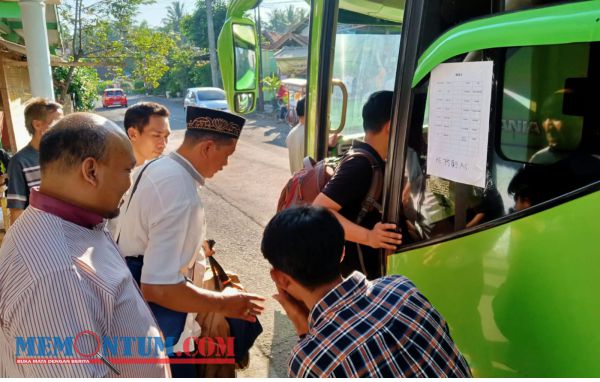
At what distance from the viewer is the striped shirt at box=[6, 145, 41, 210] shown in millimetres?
3305

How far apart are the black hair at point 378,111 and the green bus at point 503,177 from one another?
1.42 ft

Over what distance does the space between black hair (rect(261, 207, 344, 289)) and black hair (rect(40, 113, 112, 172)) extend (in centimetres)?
58

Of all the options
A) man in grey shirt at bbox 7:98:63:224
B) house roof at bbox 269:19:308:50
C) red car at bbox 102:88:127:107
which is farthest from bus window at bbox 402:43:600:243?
red car at bbox 102:88:127:107

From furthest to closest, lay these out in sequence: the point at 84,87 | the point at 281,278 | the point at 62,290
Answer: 1. the point at 84,87
2. the point at 281,278
3. the point at 62,290

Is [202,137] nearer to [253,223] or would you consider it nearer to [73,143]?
[73,143]

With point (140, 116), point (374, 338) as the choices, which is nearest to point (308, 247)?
point (374, 338)

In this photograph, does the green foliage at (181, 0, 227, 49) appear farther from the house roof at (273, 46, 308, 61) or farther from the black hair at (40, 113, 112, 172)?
the black hair at (40, 113, 112, 172)

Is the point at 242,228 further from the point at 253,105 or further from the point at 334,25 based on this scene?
the point at 334,25

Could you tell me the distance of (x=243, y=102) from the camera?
3.44 meters

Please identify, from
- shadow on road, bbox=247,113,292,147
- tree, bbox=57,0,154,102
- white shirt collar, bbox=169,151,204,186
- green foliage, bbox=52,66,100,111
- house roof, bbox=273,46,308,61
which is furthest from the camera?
house roof, bbox=273,46,308,61

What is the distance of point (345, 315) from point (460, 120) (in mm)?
743

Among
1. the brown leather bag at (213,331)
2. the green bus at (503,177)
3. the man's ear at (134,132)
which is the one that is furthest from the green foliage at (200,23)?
the green bus at (503,177)

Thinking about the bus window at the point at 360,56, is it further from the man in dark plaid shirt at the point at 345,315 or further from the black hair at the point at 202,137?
the man in dark plaid shirt at the point at 345,315

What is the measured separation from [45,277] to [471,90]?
1331mm
